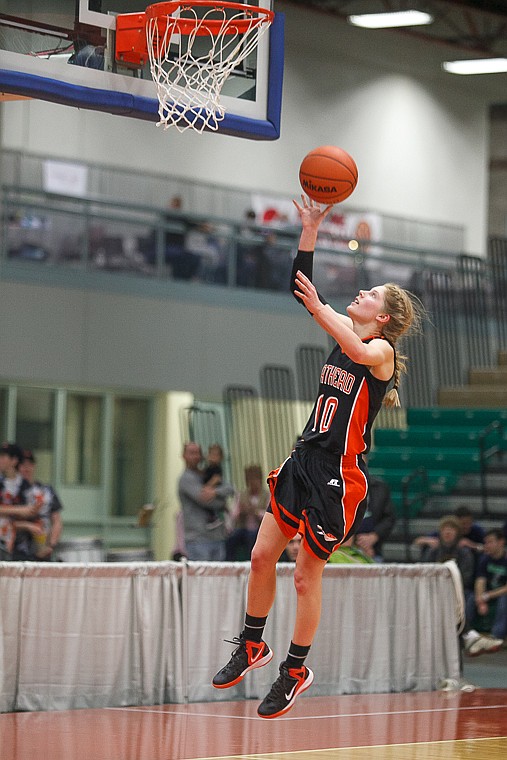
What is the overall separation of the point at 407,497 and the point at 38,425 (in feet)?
18.2

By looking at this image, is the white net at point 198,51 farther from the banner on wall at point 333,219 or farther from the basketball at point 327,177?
the banner on wall at point 333,219

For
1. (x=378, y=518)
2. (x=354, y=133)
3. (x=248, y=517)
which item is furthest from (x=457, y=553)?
(x=354, y=133)

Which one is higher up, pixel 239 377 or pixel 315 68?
pixel 315 68

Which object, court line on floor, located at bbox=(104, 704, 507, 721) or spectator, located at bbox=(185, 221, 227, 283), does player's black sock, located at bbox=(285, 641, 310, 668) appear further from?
spectator, located at bbox=(185, 221, 227, 283)

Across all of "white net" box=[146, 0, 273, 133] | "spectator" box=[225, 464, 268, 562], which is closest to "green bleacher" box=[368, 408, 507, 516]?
"spectator" box=[225, 464, 268, 562]

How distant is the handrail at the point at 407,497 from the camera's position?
15.2 metres

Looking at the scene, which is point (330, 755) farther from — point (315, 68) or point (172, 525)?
point (315, 68)

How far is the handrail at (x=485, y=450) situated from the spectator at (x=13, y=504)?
17.4ft

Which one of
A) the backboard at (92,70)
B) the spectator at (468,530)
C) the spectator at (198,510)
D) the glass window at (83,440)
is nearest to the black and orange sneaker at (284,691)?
the backboard at (92,70)

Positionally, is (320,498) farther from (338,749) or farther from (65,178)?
(65,178)

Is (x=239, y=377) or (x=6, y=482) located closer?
(x=6, y=482)

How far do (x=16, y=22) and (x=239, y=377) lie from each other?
11.9m

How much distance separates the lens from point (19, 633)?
9.05 m

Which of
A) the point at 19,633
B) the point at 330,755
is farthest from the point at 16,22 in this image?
the point at 330,755
